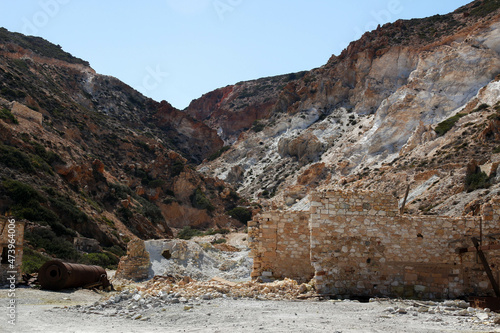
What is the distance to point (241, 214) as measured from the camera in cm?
5569

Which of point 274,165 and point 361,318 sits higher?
point 274,165

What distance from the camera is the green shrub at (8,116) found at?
38306 mm

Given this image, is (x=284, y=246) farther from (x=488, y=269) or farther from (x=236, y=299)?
(x=488, y=269)

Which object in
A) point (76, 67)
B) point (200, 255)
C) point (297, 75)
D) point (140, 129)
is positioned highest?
point (297, 75)

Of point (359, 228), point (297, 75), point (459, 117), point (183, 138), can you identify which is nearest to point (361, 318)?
point (359, 228)

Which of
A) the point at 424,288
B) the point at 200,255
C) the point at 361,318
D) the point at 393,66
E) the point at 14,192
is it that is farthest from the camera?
the point at 393,66

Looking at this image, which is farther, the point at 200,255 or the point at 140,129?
the point at 140,129

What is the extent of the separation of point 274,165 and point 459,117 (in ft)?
98.4

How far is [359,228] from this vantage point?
34.7 feet

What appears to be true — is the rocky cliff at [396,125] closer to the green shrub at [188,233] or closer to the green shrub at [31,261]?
the green shrub at [188,233]

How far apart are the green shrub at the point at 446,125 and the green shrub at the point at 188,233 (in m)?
26.7

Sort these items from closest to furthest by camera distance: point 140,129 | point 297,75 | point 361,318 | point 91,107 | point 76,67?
point 361,318, point 91,107, point 140,129, point 76,67, point 297,75

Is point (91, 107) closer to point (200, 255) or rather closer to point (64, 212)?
point (64, 212)

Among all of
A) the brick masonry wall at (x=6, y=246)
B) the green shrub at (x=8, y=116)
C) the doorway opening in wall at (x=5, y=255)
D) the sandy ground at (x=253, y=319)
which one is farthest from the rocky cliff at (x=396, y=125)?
the green shrub at (x=8, y=116)
